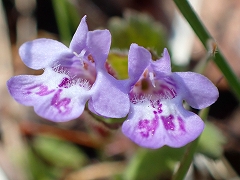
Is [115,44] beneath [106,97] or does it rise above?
beneath

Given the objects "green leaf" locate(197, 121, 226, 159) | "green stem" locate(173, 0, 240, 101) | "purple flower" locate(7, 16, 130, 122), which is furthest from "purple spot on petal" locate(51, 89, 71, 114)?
"green leaf" locate(197, 121, 226, 159)

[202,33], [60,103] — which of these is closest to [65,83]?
[60,103]

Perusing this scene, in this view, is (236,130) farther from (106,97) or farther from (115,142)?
(106,97)

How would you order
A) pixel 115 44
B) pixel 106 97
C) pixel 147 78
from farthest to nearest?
pixel 115 44
pixel 147 78
pixel 106 97

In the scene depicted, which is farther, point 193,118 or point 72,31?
point 72,31

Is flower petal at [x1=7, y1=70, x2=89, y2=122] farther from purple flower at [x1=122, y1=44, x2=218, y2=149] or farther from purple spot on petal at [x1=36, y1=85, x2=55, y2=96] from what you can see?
purple flower at [x1=122, y1=44, x2=218, y2=149]

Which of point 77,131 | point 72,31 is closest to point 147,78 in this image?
point 77,131

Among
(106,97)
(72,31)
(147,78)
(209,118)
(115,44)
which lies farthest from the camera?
(72,31)

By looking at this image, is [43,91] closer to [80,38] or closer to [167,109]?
[80,38]

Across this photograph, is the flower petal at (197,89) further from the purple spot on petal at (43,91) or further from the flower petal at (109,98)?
the purple spot on petal at (43,91)
